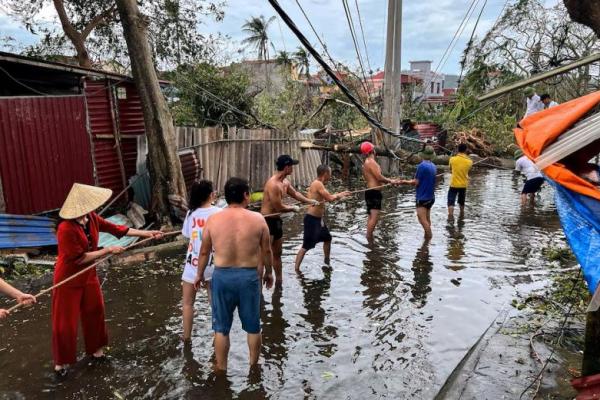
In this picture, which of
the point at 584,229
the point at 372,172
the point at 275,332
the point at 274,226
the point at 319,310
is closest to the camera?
the point at 584,229

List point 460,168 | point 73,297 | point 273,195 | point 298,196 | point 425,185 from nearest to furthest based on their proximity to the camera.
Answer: point 73,297, point 273,195, point 298,196, point 425,185, point 460,168

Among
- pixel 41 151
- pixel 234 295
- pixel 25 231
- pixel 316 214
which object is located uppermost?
pixel 41 151

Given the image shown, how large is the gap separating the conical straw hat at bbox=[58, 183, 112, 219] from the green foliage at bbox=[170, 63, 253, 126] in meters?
11.0

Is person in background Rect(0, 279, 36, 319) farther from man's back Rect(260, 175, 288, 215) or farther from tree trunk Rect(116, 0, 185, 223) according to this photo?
tree trunk Rect(116, 0, 185, 223)

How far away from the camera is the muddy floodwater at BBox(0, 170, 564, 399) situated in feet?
14.6

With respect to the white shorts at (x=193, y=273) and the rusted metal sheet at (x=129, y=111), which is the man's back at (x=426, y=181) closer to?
the white shorts at (x=193, y=273)

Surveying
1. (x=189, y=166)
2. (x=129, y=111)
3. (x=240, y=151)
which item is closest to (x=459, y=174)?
(x=240, y=151)

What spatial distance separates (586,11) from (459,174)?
6911mm

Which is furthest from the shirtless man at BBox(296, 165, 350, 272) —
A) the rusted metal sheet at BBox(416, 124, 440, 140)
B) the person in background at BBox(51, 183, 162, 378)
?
the rusted metal sheet at BBox(416, 124, 440, 140)

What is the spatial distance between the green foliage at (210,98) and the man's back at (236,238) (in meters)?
11.5

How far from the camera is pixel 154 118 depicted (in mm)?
9344

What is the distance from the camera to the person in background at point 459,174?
10.8 meters

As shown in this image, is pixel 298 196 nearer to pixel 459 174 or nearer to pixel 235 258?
pixel 235 258

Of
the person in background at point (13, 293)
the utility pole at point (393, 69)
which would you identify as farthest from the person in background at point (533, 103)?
the person in background at point (13, 293)
